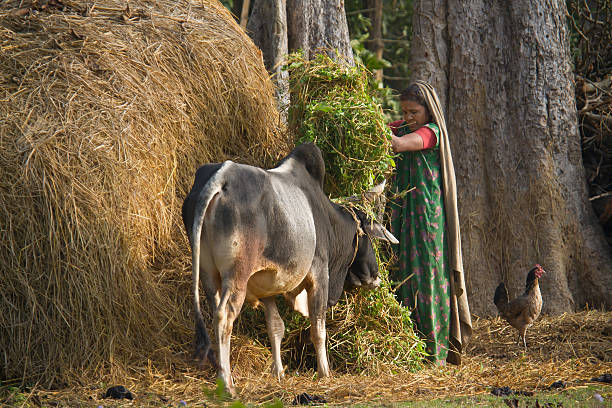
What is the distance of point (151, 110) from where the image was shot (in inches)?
215

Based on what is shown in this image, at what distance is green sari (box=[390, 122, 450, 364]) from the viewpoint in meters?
6.05

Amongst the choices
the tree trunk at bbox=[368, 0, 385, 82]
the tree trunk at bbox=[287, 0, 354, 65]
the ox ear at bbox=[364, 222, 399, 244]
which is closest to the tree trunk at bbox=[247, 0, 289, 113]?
the tree trunk at bbox=[287, 0, 354, 65]

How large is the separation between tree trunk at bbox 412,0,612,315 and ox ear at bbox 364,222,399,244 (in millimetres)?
2287

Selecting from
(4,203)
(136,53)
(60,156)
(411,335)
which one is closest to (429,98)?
(411,335)

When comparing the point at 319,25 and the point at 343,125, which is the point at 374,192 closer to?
the point at 343,125

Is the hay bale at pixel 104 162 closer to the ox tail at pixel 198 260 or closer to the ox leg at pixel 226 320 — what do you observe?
the ox leg at pixel 226 320

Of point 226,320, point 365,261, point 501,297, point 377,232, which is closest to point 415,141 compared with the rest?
point 377,232

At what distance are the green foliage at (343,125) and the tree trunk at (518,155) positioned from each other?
2.14m

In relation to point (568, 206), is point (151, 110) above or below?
above

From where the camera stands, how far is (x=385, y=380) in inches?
204

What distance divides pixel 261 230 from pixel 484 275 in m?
3.96

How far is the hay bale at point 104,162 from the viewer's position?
474 centimetres

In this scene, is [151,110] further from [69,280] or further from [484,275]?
[484,275]

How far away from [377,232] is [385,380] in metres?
1.15
